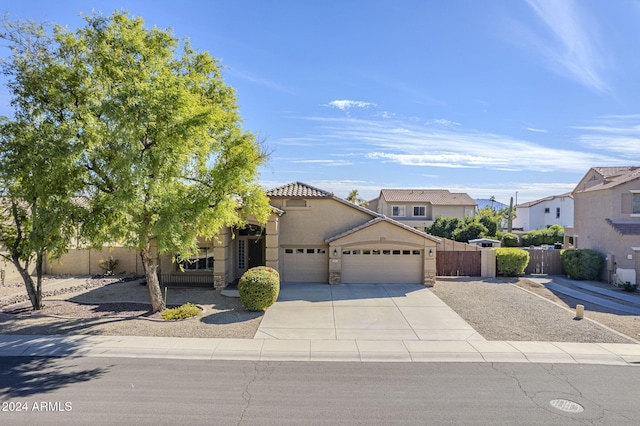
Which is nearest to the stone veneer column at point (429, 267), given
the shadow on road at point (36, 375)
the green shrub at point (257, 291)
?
the green shrub at point (257, 291)

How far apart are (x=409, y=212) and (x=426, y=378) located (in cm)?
4083

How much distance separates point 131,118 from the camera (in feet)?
37.1

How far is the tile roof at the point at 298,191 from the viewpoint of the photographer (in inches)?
829

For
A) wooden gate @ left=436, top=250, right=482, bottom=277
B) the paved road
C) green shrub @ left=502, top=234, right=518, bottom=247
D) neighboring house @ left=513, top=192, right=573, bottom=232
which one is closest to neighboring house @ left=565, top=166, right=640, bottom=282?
wooden gate @ left=436, top=250, right=482, bottom=277

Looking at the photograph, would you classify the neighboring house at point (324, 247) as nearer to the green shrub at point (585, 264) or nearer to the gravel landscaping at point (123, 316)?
the gravel landscaping at point (123, 316)

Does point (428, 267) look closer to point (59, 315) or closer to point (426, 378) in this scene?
point (426, 378)

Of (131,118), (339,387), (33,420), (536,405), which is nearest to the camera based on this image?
(33,420)

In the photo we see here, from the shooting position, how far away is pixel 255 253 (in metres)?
22.0

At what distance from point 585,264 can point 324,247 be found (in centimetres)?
1553

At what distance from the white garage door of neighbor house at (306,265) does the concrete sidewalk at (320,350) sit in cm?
936

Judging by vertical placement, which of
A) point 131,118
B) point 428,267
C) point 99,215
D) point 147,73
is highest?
point 147,73

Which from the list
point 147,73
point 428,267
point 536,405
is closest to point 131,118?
point 147,73

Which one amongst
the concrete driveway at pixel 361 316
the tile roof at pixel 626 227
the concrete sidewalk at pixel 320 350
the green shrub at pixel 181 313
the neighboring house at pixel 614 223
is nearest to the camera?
the concrete sidewalk at pixel 320 350

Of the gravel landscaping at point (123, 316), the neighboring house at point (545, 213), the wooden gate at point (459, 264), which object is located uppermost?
the neighboring house at point (545, 213)
